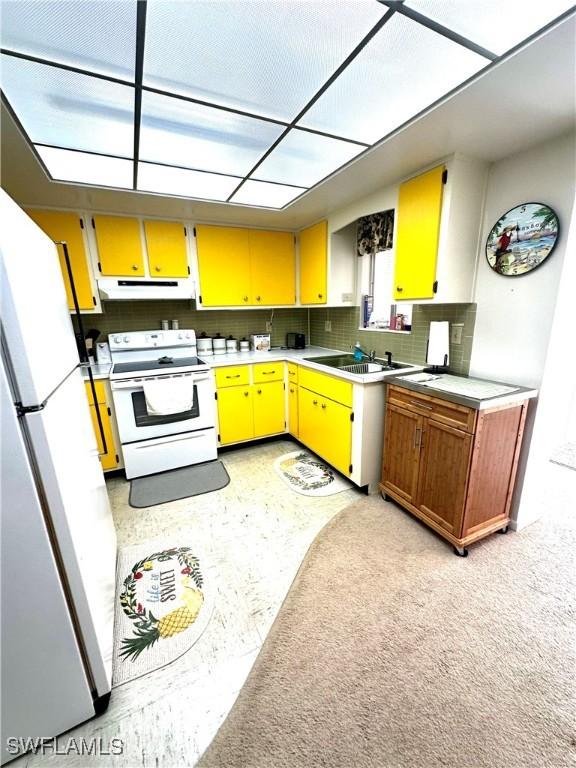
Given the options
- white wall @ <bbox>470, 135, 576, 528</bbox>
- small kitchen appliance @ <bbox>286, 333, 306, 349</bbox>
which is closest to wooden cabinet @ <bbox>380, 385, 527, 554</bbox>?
white wall @ <bbox>470, 135, 576, 528</bbox>

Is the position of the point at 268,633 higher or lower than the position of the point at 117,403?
lower

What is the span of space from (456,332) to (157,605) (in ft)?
8.22

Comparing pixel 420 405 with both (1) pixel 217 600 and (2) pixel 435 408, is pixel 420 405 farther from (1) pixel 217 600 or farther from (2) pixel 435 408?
(1) pixel 217 600

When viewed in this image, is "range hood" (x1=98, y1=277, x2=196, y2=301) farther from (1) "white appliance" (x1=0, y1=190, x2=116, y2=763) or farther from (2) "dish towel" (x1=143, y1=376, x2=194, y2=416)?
(1) "white appliance" (x1=0, y1=190, x2=116, y2=763)

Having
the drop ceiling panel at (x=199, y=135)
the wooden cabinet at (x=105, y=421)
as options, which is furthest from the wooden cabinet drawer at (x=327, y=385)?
the wooden cabinet at (x=105, y=421)

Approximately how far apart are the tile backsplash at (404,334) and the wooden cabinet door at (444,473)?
65cm

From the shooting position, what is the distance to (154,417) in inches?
103

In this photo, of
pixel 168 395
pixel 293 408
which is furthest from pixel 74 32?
pixel 293 408

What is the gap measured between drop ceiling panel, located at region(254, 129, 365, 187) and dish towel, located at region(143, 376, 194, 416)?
1.67m

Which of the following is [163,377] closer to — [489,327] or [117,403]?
[117,403]

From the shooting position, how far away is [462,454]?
169 centimetres

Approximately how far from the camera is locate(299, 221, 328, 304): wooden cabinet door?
10.0ft

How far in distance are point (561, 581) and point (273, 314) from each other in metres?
3.33

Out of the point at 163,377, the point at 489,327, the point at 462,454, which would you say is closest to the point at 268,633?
the point at 462,454
